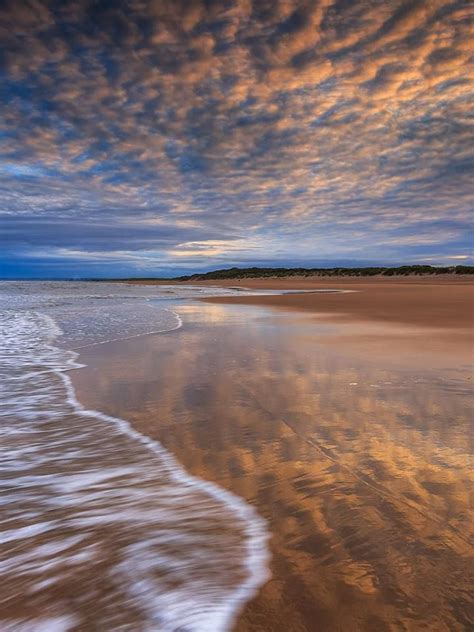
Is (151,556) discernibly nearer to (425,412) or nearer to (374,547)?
(374,547)

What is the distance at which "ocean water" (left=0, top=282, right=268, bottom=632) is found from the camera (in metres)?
1.82

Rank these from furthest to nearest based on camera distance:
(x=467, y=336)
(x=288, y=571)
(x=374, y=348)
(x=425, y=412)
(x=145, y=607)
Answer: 1. (x=467, y=336)
2. (x=374, y=348)
3. (x=425, y=412)
4. (x=288, y=571)
5. (x=145, y=607)

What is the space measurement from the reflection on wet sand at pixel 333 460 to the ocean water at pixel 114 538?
17cm

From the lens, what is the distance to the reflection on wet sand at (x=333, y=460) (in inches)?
71.4

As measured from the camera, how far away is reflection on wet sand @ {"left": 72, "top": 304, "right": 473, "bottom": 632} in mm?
1814

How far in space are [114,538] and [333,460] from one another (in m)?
1.63

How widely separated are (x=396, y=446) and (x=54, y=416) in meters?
3.29

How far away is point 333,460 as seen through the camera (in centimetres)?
320

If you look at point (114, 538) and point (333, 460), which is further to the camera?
point (333, 460)

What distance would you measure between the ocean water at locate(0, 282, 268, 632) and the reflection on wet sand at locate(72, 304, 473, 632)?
170mm

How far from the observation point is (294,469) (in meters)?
3.07

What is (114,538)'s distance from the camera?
7.60 ft

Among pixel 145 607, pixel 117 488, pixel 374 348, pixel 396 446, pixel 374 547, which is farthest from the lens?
pixel 374 348

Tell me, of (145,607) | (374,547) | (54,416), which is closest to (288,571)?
(374,547)
